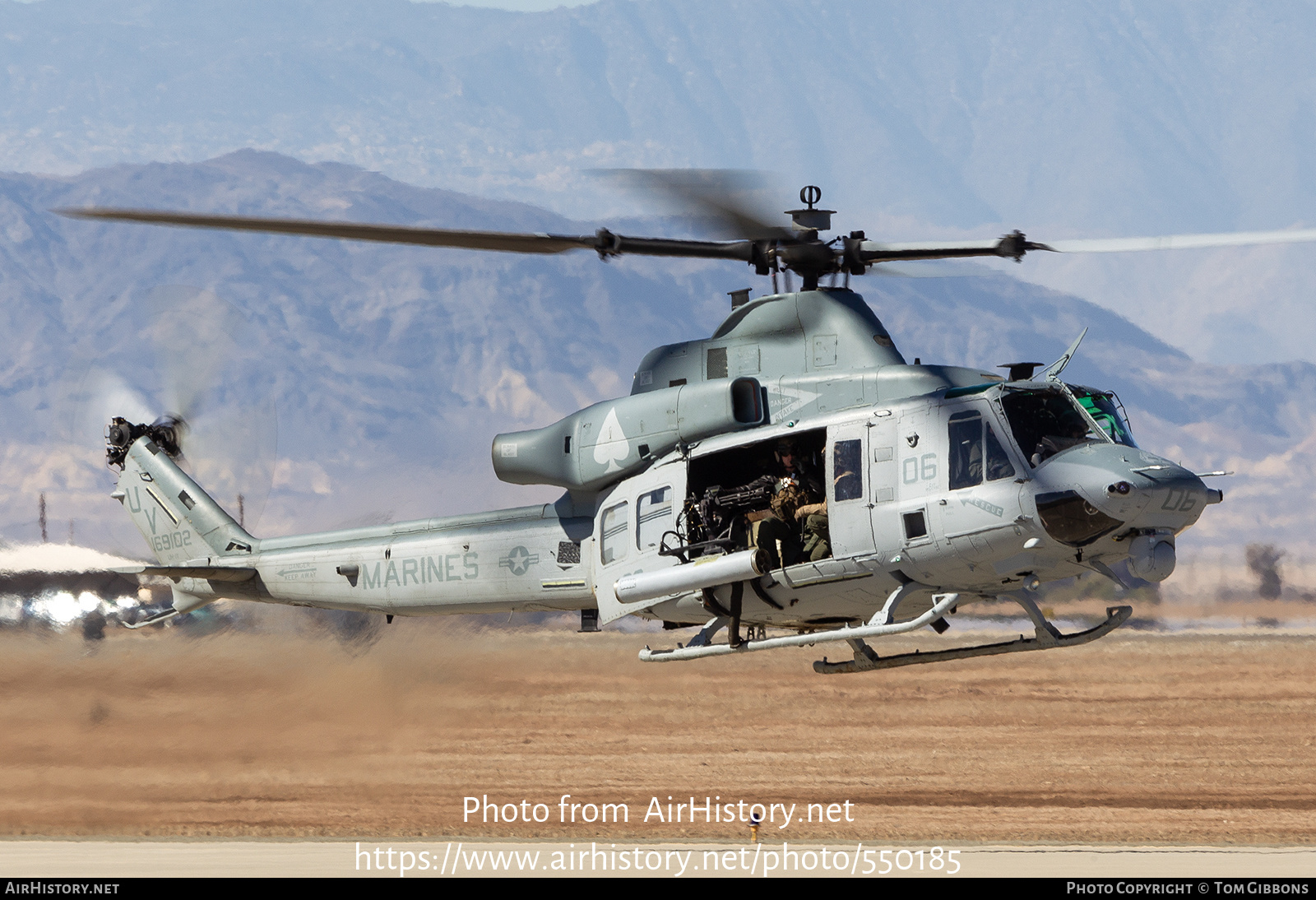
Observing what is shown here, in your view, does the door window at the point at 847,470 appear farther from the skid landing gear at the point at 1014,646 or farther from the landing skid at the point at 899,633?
the skid landing gear at the point at 1014,646

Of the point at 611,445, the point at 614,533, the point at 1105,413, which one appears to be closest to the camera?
the point at 1105,413

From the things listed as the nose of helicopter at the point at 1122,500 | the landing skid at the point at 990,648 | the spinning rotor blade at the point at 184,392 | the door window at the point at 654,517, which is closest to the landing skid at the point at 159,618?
the spinning rotor blade at the point at 184,392

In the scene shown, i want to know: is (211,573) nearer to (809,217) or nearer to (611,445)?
(611,445)

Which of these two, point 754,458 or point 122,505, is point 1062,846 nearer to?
point 754,458

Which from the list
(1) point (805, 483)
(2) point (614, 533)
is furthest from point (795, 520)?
(2) point (614, 533)

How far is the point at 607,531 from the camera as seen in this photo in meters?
14.9

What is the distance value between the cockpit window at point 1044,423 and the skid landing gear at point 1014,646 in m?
1.20

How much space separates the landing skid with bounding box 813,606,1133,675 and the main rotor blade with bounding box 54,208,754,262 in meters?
3.58

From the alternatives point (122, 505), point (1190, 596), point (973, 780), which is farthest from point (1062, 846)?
point (1190, 596)

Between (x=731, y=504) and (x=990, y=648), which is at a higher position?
(x=731, y=504)

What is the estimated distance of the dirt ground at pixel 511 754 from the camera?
→ 2142cm

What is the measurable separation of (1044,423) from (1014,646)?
1.83 metres

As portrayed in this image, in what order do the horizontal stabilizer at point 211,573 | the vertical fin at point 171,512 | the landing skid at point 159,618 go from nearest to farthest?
1. the horizontal stabilizer at point 211,573
2. the landing skid at point 159,618
3. the vertical fin at point 171,512

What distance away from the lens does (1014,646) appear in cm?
1342
